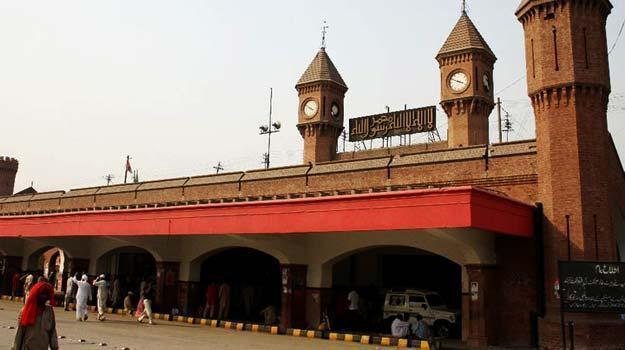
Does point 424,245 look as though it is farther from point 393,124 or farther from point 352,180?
point 393,124

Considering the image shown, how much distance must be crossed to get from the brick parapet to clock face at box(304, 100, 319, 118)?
11958 mm

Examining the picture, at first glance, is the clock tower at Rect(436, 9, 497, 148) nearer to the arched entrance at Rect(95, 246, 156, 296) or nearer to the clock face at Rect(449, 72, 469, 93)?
the clock face at Rect(449, 72, 469, 93)

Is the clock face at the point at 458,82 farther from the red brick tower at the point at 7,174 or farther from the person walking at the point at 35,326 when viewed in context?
the red brick tower at the point at 7,174

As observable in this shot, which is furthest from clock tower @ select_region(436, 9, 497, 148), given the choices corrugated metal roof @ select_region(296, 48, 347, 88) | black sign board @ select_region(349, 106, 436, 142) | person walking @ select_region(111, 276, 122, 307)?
person walking @ select_region(111, 276, 122, 307)

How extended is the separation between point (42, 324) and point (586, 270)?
12.5 m

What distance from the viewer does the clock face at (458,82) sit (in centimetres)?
3403

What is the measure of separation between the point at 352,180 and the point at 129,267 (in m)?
15.0

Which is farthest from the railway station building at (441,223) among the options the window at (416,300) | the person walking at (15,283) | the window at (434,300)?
the person walking at (15,283)

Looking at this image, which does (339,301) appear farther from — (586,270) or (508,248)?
(586,270)

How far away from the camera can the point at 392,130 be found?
38.7 m

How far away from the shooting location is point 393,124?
3866 centimetres

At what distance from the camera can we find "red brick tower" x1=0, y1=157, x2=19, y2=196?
51062 mm

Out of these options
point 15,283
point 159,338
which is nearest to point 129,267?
point 15,283

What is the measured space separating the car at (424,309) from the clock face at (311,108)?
65.7 ft
